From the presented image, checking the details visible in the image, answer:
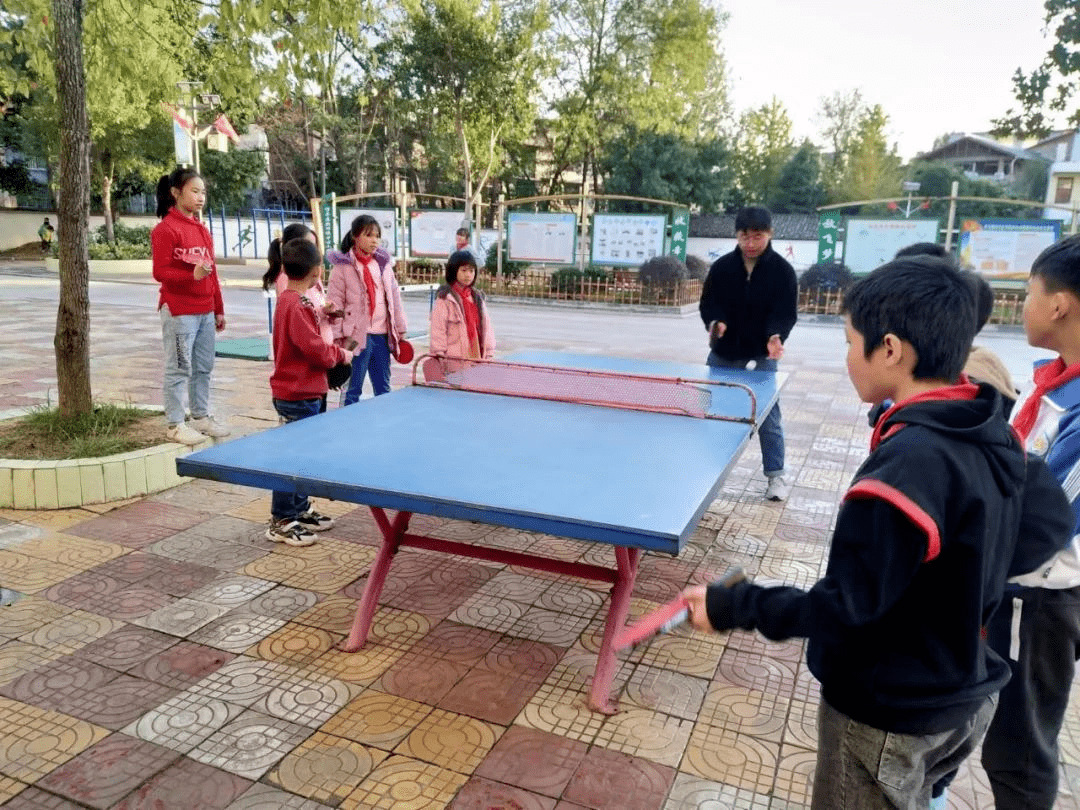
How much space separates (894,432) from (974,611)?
34 centimetres

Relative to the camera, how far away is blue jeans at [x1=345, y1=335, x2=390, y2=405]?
5.76 meters

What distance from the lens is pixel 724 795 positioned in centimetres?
232

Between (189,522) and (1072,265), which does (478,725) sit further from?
(189,522)

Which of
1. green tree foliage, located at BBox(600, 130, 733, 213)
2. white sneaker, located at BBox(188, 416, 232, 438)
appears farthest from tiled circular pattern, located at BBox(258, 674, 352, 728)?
green tree foliage, located at BBox(600, 130, 733, 213)

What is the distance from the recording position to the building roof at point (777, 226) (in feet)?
108

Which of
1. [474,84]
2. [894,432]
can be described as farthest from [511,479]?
[474,84]

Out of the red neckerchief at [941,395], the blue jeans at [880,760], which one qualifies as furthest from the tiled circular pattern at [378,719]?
the red neckerchief at [941,395]

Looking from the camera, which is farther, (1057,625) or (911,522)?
(1057,625)

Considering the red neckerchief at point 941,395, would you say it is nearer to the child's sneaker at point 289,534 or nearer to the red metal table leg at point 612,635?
the red metal table leg at point 612,635

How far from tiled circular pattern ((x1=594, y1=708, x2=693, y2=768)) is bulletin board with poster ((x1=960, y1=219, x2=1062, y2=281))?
49.2 feet

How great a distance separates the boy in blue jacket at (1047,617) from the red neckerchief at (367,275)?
173 inches

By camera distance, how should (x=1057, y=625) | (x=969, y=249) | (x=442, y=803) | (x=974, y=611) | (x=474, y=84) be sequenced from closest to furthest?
(x=974, y=611) < (x=1057, y=625) < (x=442, y=803) < (x=969, y=249) < (x=474, y=84)

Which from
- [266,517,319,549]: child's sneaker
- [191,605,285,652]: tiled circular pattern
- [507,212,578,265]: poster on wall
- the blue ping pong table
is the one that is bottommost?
[191,605,285,652]: tiled circular pattern

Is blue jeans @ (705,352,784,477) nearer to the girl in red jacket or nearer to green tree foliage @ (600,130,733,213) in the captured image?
the girl in red jacket
